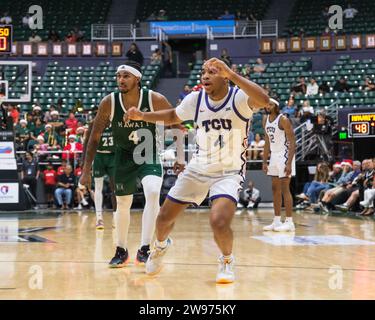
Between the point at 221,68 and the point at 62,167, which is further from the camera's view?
the point at 62,167

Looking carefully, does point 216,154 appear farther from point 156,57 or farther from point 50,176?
point 156,57

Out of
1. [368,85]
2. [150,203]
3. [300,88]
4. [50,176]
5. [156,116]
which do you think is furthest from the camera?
[300,88]

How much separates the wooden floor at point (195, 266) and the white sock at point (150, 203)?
1.19 ft

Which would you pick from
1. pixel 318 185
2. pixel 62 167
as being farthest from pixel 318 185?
pixel 62 167

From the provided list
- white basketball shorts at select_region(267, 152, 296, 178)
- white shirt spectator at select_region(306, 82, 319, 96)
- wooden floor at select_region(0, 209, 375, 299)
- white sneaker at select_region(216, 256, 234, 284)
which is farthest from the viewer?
white shirt spectator at select_region(306, 82, 319, 96)

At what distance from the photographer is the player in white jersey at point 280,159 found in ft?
33.4

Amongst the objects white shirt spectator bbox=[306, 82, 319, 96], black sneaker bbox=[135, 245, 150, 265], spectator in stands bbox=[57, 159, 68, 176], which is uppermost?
white shirt spectator bbox=[306, 82, 319, 96]

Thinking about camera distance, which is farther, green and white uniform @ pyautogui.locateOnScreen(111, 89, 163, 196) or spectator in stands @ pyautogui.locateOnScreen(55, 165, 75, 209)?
spectator in stands @ pyautogui.locateOnScreen(55, 165, 75, 209)

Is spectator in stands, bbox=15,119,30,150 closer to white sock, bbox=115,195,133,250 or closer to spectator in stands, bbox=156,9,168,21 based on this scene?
white sock, bbox=115,195,133,250

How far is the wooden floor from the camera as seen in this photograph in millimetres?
4930

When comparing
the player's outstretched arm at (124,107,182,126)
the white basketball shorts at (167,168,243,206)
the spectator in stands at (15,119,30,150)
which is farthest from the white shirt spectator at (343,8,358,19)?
the white basketball shorts at (167,168,243,206)

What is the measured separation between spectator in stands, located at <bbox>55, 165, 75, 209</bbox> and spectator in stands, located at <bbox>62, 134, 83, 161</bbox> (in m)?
0.65

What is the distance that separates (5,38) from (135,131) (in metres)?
11.5

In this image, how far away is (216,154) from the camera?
556 centimetres
